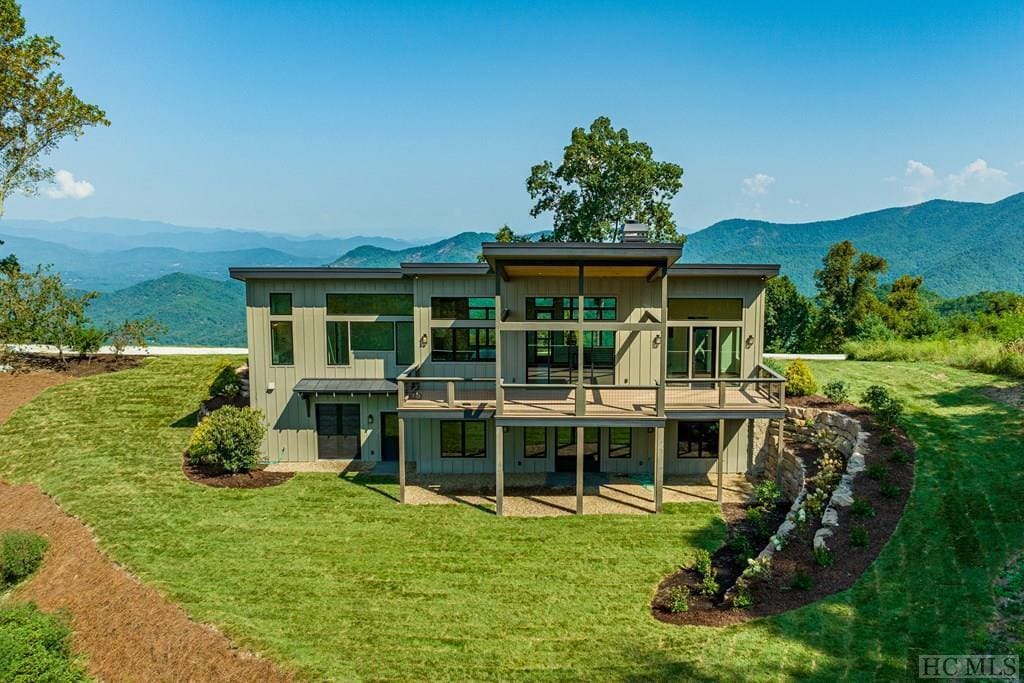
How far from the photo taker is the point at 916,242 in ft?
283

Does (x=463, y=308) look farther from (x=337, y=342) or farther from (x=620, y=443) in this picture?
(x=620, y=443)

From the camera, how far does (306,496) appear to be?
1275 cm

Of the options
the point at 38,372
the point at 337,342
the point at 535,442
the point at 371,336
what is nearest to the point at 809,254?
the point at 535,442

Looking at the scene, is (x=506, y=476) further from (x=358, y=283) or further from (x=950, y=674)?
(x=950, y=674)

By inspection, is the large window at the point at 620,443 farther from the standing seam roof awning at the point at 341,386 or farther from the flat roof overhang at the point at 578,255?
the standing seam roof awning at the point at 341,386

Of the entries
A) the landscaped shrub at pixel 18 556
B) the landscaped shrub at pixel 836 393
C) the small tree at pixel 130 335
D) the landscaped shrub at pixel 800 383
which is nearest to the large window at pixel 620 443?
the landscaped shrub at pixel 800 383

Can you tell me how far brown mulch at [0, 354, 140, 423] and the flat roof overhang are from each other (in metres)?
16.2

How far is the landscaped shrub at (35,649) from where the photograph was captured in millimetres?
7531

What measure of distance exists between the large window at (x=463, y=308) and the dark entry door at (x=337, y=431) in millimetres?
3609

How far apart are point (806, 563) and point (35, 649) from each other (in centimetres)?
1165

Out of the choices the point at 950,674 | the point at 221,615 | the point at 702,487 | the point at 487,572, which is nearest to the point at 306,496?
the point at 221,615

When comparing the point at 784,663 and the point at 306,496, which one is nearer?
the point at 784,663

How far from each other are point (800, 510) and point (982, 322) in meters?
17.7

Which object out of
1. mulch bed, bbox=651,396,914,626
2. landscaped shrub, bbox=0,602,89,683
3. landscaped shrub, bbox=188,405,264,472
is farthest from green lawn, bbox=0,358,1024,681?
landscaped shrub, bbox=0,602,89,683
